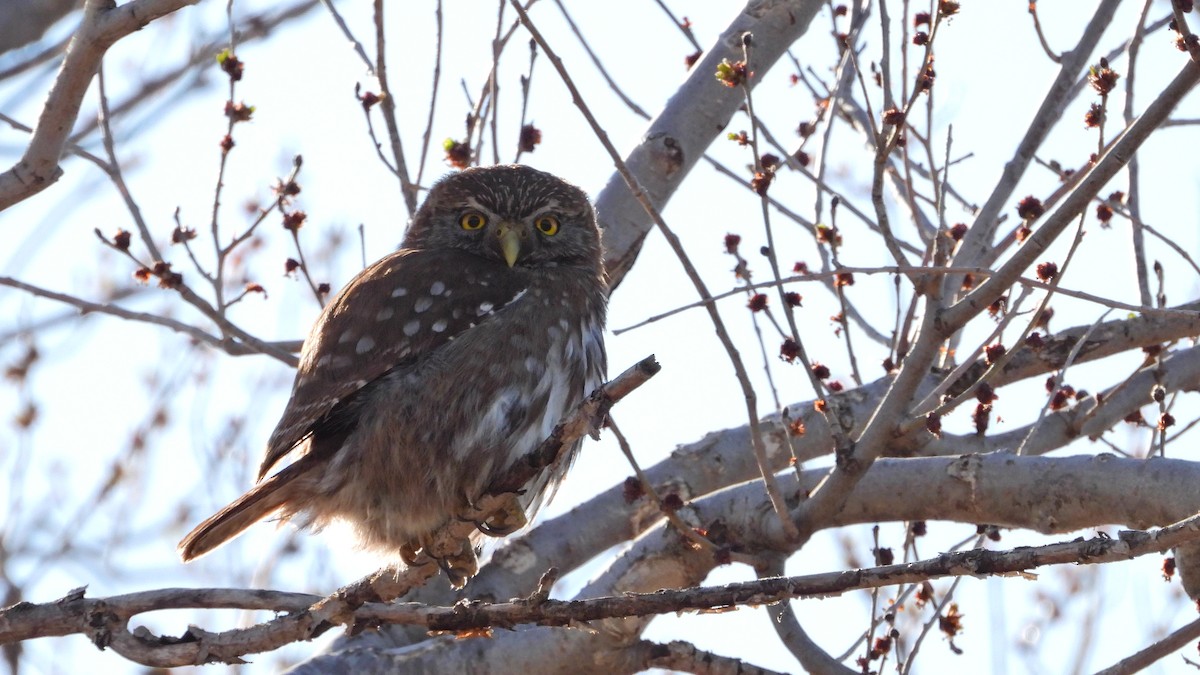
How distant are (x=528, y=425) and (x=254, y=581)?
3784 mm

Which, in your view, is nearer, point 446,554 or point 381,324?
point 446,554

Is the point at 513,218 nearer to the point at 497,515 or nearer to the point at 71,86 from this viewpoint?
the point at 497,515

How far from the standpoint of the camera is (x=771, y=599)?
11.6 ft

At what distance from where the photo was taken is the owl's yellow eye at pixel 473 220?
6.14 metres

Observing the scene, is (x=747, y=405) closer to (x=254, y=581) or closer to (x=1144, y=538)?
(x=1144, y=538)

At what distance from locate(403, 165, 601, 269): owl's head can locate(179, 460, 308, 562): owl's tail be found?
152cm

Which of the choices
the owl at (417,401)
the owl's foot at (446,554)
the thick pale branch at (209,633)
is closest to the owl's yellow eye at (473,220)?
the owl at (417,401)

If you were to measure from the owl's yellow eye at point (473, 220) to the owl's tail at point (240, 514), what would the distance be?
165cm

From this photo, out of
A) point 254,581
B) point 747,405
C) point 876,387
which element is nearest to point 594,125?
point 747,405

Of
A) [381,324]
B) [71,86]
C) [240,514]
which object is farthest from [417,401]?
[71,86]

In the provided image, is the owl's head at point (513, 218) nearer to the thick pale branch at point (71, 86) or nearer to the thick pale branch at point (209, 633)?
the thick pale branch at point (209, 633)

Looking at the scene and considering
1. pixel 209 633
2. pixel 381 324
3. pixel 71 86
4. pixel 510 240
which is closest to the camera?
pixel 71 86

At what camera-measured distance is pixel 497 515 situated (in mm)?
4809

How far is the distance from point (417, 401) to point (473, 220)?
145cm
